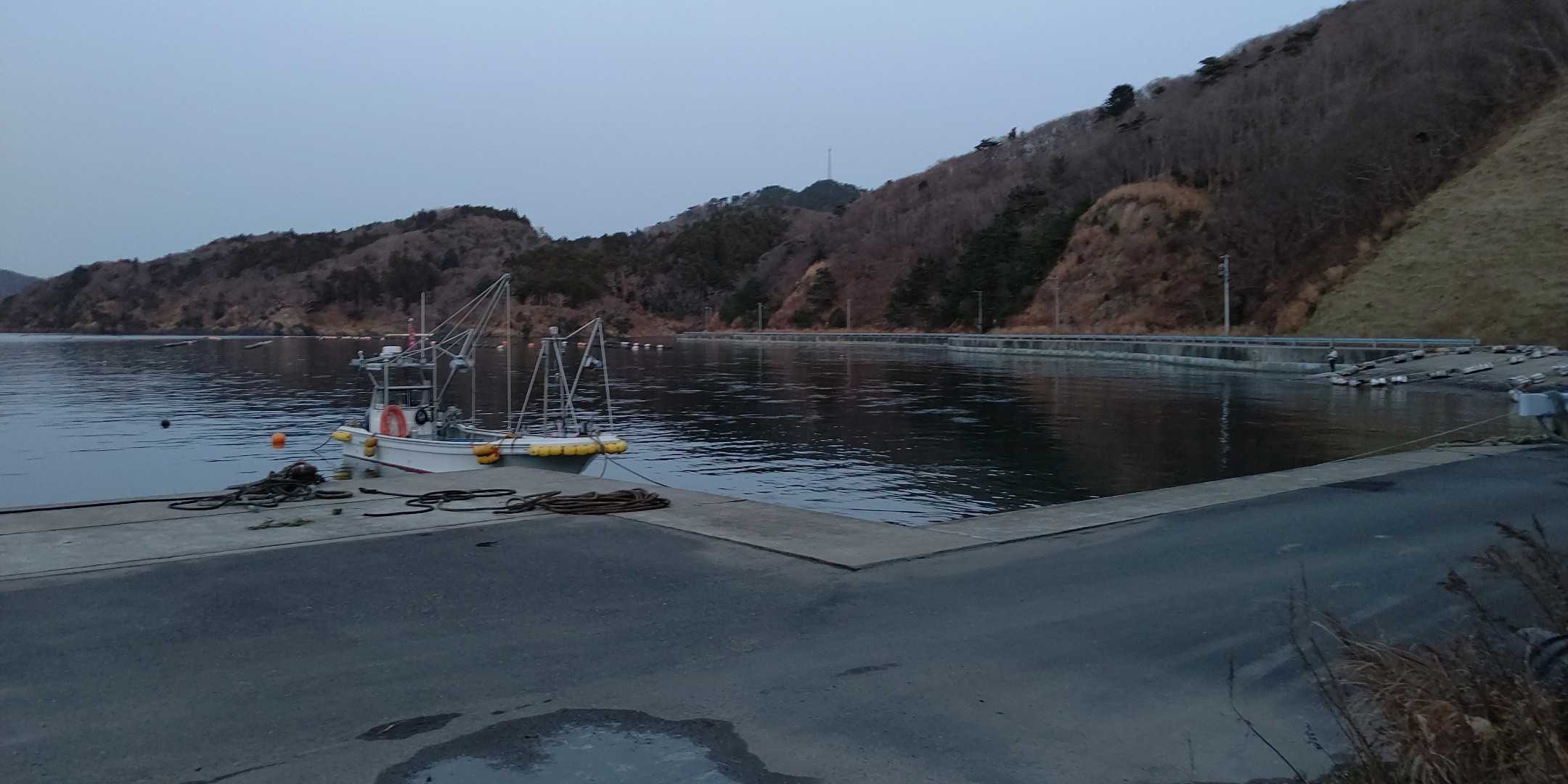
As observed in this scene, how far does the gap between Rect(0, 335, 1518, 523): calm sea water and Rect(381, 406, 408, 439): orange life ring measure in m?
3.87

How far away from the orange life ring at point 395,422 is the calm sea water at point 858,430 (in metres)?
3.87

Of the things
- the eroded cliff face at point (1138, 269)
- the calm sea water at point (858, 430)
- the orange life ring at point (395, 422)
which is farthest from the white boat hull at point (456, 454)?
the eroded cliff face at point (1138, 269)

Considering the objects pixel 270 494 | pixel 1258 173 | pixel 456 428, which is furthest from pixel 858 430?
pixel 1258 173

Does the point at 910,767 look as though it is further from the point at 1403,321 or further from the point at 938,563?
the point at 1403,321

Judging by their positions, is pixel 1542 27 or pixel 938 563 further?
pixel 1542 27

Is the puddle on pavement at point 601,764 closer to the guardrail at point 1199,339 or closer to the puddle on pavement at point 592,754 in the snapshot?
the puddle on pavement at point 592,754

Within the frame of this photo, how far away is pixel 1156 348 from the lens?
6262cm

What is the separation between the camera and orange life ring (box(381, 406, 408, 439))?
22.8 metres

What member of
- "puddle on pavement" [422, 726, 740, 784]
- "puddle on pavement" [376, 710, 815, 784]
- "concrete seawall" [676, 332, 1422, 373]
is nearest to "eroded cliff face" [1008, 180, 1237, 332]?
"concrete seawall" [676, 332, 1422, 373]

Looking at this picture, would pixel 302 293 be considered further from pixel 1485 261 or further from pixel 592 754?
pixel 592 754

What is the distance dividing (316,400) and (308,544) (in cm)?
3791

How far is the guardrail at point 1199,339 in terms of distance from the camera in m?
45.8

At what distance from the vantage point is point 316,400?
45.3 metres

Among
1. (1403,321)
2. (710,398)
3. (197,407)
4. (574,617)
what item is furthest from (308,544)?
(1403,321)
